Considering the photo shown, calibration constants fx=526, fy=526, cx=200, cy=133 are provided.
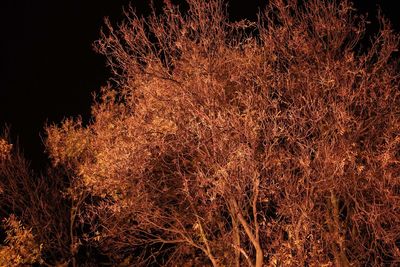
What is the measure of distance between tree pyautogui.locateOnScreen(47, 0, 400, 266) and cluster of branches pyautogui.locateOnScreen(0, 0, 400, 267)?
0.14 feet

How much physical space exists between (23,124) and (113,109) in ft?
58.1

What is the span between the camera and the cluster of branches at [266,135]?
12.5m

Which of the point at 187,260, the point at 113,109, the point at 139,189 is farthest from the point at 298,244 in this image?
the point at 113,109

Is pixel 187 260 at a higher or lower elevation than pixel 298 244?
lower

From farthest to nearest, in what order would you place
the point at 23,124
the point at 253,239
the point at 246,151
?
the point at 23,124, the point at 253,239, the point at 246,151

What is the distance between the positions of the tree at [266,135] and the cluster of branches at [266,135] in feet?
0.14

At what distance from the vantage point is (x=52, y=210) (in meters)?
24.7

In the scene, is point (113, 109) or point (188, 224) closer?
point (188, 224)

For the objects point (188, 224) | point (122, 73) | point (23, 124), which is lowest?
point (23, 124)

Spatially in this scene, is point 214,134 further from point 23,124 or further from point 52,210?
point 23,124

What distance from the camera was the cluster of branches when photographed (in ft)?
41.1

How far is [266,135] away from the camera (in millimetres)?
12500

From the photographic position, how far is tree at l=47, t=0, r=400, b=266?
41.1ft

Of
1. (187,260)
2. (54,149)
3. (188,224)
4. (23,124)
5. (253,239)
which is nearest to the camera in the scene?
(253,239)
